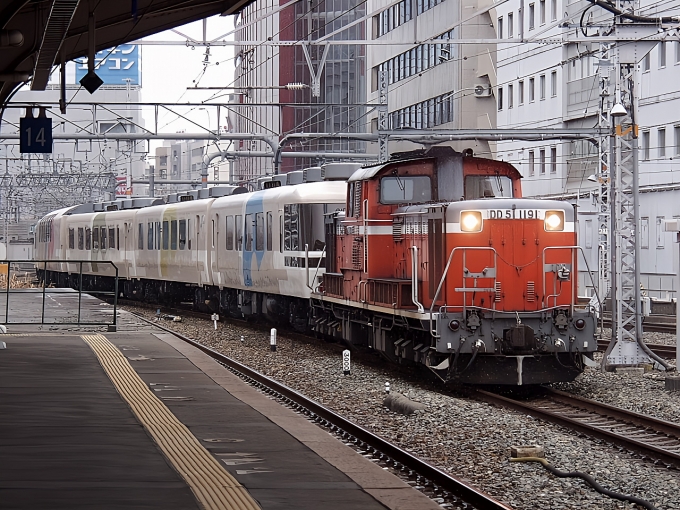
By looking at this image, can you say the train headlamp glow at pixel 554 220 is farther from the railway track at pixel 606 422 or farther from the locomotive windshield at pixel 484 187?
the railway track at pixel 606 422

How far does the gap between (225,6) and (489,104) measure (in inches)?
1633

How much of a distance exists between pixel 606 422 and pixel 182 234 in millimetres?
22791

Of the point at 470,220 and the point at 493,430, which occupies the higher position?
the point at 470,220

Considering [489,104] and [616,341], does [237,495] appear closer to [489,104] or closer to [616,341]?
[616,341]

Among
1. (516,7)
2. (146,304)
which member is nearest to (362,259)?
(146,304)

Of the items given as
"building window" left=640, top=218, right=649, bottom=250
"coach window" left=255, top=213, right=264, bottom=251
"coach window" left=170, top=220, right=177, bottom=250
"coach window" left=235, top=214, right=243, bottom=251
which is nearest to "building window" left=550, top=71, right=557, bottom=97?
"building window" left=640, top=218, right=649, bottom=250

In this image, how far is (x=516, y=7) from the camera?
2090 inches

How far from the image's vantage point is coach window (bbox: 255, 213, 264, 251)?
85.4ft

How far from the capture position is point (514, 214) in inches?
601

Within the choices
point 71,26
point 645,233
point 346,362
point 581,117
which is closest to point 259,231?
point 346,362

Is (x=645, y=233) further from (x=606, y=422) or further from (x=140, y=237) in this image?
(x=606, y=422)

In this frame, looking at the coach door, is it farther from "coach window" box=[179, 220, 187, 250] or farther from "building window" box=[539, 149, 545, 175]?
"building window" box=[539, 149, 545, 175]

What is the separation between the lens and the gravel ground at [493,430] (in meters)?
9.27

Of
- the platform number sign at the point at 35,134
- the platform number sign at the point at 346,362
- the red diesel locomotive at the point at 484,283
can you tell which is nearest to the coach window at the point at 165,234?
the platform number sign at the point at 35,134
